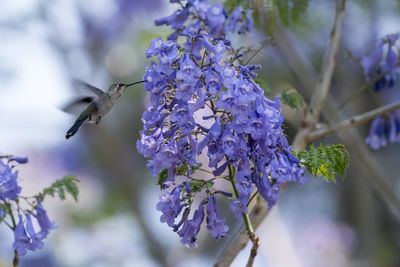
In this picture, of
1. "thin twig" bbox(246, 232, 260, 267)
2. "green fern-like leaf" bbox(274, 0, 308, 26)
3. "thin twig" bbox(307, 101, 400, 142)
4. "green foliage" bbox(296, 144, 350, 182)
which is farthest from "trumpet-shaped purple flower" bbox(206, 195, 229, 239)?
"green fern-like leaf" bbox(274, 0, 308, 26)

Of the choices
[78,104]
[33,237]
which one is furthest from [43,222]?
[78,104]

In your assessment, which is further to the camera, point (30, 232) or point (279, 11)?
point (279, 11)

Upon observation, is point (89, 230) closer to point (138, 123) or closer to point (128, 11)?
point (138, 123)

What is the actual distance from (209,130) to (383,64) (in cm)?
232

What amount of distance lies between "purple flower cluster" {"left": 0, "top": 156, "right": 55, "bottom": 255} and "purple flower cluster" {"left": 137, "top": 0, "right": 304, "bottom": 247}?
0.61m

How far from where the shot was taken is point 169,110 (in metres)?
2.75

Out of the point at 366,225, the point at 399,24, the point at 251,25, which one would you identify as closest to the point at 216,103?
the point at 251,25

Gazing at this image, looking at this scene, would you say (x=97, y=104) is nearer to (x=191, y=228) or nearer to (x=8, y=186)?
(x=8, y=186)

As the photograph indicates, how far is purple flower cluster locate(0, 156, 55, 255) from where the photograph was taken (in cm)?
316

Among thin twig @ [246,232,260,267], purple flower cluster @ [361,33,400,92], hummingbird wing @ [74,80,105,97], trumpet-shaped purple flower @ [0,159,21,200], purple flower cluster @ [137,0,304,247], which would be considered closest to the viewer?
purple flower cluster @ [137,0,304,247]

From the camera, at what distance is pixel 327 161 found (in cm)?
294

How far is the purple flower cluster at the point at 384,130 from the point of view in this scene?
4875 mm

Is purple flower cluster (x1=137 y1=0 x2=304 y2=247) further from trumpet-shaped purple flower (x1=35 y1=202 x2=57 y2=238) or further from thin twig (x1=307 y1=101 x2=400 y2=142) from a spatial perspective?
thin twig (x1=307 y1=101 x2=400 y2=142)

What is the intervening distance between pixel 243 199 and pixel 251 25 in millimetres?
1472
